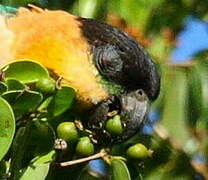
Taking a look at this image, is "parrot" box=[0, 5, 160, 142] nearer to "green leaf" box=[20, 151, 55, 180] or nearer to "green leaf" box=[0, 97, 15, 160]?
"green leaf" box=[20, 151, 55, 180]

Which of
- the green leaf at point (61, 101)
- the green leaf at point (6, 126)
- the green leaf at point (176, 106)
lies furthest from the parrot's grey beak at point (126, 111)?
the green leaf at point (176, 106)

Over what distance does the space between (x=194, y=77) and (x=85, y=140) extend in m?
1.54

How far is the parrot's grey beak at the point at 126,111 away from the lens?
358cm

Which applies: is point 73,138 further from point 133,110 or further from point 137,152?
point 133,110

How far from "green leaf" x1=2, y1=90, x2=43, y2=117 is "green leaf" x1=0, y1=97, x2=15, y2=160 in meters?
0.12

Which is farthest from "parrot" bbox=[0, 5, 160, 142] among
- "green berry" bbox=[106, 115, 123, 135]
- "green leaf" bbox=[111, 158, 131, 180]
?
"green leaf" bbox=[111, 158, 131, 180]

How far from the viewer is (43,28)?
12.7ft

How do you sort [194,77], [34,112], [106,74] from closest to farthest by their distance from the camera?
[34,112]
[106,74]
[194,77]

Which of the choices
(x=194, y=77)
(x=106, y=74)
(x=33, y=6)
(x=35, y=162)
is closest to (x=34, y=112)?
(x=35, y=162)

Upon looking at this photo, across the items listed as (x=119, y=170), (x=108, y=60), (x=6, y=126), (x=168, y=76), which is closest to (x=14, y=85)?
(x=6, y=126)

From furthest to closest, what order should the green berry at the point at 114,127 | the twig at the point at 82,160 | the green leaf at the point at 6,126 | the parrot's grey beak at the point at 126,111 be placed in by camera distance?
1. the parrot's grey beak at the point at 126,111
2. the green berry at the point at 114,127
3. the twig at the point at 82,160
4. the green leaf at the point at 6,126

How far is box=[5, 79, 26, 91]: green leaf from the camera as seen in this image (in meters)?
3.02

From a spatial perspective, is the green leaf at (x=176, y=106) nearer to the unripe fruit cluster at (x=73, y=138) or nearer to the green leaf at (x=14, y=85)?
the unripe fruit cluster at (x=73, y=138)

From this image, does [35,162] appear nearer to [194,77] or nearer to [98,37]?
[98,37]
